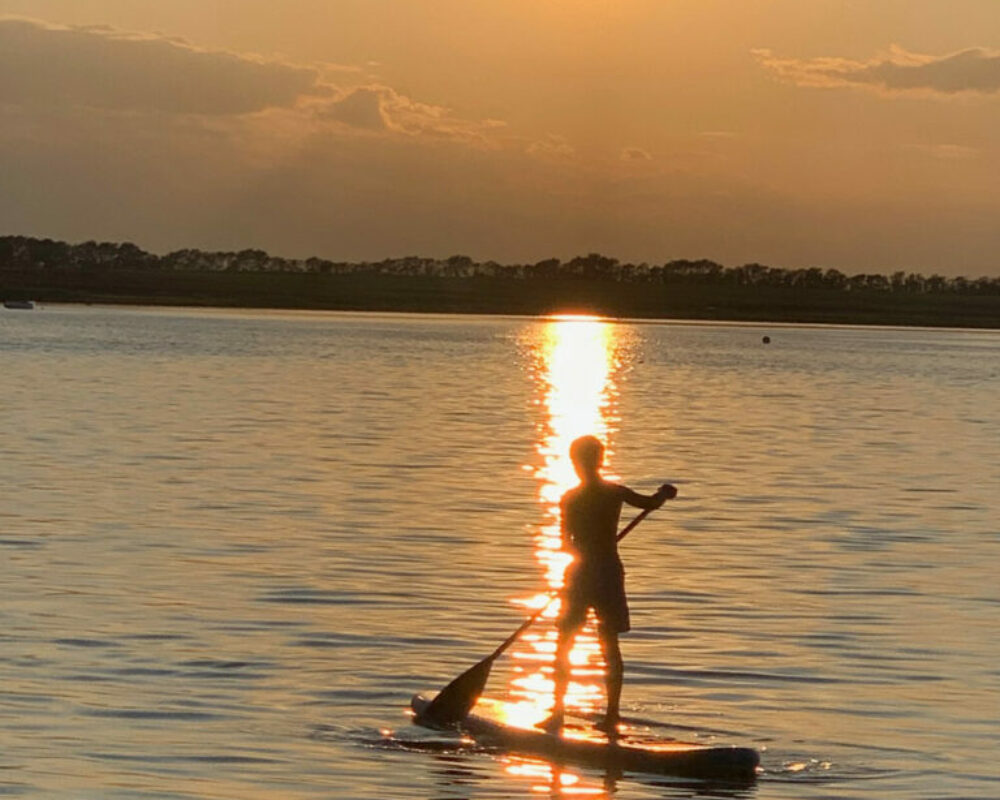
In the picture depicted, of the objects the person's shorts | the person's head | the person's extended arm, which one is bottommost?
the person's shorts

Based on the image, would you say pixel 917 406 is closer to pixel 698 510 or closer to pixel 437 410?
pixel 437 410

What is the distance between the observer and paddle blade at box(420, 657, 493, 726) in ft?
49.2

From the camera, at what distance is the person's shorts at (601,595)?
14.6 m

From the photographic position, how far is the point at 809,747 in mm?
14648

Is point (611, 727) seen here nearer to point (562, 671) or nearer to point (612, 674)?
point (612, 674)

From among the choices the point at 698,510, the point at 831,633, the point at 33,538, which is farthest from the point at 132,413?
the point at 831,633

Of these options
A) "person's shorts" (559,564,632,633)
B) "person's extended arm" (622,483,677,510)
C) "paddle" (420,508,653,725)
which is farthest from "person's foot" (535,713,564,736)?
"person's extended arm" (622,483,677,510)

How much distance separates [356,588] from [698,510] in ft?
30.8

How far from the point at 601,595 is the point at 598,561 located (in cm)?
22

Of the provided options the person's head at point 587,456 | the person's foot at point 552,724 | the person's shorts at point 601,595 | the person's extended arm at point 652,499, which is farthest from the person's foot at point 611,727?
the person's head at point 587,456

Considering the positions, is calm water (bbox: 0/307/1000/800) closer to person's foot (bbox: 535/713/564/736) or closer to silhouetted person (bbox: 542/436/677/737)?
person's foot (bbox: 535/713/564/736)

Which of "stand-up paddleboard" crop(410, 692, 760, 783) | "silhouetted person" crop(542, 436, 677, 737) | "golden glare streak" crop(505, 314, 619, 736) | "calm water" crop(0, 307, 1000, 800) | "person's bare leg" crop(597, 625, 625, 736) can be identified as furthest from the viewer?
"golden glare streak" crop(505, 314, 619, 736)

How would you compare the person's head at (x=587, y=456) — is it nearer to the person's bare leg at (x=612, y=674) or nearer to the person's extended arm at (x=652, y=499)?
the person's extended arm at (x=652, y=499)

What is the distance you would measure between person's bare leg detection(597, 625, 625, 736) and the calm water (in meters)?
Answer: 0.61
